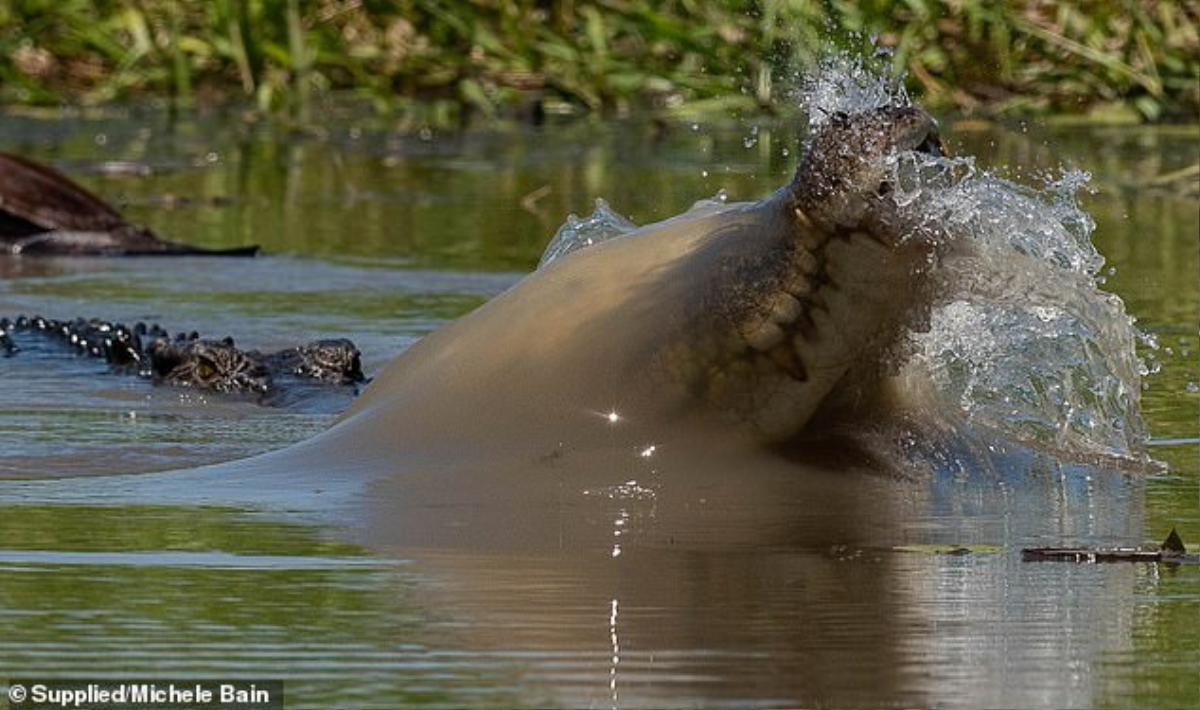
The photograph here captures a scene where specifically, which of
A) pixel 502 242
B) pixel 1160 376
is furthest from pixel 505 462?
pixel 502 242

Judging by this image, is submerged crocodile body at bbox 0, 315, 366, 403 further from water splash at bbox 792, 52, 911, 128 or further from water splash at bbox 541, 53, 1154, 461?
water splash at bbox 792, 52, 911, 128

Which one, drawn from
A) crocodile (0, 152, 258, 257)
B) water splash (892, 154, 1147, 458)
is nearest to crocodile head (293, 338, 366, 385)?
water splash (892, 154, 1147, 458)

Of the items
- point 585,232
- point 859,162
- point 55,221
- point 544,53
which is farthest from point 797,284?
point 544,53

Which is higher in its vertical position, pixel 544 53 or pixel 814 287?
pixel 544 53

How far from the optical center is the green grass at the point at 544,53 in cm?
1418

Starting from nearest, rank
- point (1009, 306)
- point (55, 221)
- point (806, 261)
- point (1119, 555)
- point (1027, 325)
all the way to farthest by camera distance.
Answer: point (1119, 555) < point (806, 261) < point (1009, 306) < point (1027, 325) < point (55, 221)

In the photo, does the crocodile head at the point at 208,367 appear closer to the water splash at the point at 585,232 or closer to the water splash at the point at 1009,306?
the water splash at the point at 585,232

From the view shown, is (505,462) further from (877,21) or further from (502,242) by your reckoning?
(877,21)

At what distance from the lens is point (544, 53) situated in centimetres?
1528

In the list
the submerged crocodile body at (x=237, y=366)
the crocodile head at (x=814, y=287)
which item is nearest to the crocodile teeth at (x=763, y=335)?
the crocodile head at (x=814, y=287)

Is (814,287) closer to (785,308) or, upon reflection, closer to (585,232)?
(785,308)

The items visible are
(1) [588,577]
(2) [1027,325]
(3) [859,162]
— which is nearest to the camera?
(1) [588,577]

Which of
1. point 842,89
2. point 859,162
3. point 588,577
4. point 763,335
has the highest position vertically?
point 842,89

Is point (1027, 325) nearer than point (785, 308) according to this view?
No
